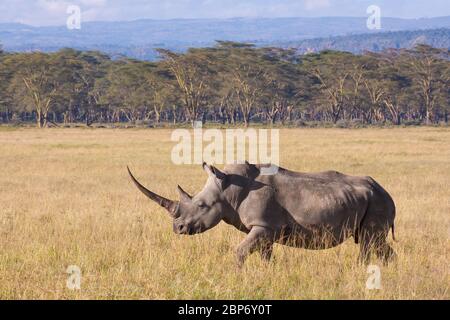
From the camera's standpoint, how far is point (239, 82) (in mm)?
77062

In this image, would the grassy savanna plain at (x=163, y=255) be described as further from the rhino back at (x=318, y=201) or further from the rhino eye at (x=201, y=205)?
the rhino eye at (x=201, y=205)

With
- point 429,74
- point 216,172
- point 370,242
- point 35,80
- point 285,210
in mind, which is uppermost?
point 216,172

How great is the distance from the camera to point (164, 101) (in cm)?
8156

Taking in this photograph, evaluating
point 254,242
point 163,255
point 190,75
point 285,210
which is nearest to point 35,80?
point 190,75

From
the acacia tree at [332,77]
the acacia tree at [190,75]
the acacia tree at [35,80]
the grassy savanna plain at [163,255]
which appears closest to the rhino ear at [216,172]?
the grassy savanna plain at [163,255]

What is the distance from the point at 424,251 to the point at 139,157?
20113 millimetres

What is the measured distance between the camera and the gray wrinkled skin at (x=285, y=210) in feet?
24.7

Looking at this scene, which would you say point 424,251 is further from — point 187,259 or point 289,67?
point 289,67

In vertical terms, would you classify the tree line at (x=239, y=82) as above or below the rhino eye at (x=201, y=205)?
below

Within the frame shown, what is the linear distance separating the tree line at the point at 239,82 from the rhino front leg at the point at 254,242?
65600 mm

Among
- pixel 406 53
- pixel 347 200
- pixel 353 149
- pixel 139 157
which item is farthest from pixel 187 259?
pixel 406 53

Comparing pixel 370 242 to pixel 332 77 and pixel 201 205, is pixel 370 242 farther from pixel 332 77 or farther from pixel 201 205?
pixel 332 77

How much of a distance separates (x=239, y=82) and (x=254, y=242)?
70.1 m

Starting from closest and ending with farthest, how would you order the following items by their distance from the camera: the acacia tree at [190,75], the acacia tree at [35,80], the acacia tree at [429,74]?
1. the acacia tree at [35,80]
2. the acacia tree at [190,75]
3. the acacia tree at [429,74]
